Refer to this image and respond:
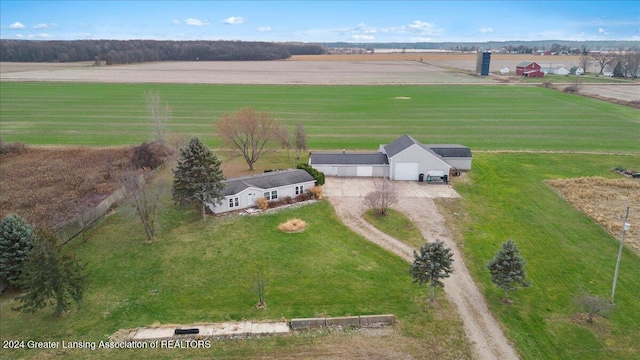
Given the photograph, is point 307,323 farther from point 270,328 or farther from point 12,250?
point 12,250

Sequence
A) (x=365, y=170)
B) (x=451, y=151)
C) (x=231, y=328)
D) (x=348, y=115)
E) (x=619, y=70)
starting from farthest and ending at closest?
(x=619, y=70)
(x=348, y=115)
(x=451, y=151)
(x=365, y=170)
(x=231, y=328)

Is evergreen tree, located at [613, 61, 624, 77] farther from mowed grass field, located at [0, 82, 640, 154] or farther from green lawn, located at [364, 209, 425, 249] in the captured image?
green lawn, located at [364, 209, 425, 249]

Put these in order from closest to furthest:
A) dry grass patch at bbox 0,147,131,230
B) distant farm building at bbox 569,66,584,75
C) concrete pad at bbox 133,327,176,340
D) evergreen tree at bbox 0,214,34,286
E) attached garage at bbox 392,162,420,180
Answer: concrete pad at bbox 133,327,176,340 < evergreen tree at bbox 0,214,34,286 < dry grass patch at bbox 0,147,131,230 < attached garage at bbox 392,162,420,180 < distant farm building at bbox 569,66,584,75

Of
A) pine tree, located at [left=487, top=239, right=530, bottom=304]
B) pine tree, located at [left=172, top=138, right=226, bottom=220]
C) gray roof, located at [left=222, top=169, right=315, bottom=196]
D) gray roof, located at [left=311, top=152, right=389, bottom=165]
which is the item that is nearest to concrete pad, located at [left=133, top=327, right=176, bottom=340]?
pine tree, located at [left=172, top=138, right=226, bottom=220]

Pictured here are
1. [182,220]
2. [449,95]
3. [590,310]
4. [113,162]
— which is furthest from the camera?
[449,95]

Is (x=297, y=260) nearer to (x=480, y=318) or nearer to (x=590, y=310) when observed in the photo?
(x=480, y=318)

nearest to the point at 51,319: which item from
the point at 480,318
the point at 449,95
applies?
the point at 480,318

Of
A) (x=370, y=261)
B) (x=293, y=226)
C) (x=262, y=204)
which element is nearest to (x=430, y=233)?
(x=370, y=261)

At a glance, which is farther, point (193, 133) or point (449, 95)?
point (449, 95)
